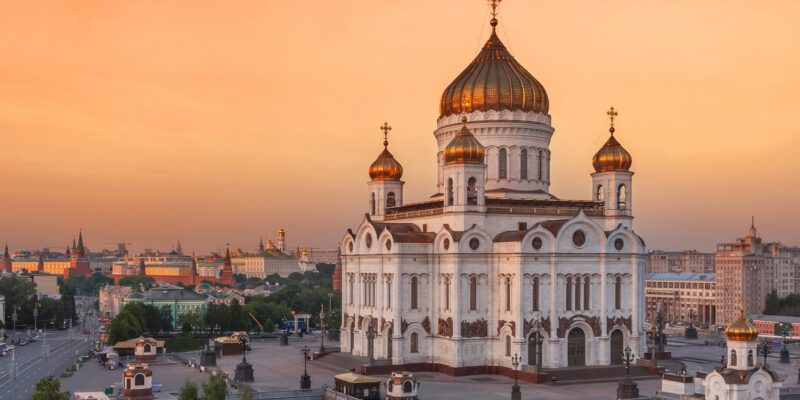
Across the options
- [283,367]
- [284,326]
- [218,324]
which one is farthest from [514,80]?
[284,326]

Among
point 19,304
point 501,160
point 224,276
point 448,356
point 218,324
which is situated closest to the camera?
point 448,356

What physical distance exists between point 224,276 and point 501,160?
14641 centimetres

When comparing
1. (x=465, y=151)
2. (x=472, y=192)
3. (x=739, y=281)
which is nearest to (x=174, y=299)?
(x=472, y=192)

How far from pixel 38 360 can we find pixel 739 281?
10161 centimetres

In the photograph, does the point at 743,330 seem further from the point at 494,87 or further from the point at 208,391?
the point at 494,87

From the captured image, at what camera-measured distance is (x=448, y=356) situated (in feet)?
181

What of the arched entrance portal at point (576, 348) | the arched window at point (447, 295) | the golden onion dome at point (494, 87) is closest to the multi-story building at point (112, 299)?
the golden onion dome at point (494, 87)

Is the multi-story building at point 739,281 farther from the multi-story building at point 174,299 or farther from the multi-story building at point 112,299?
the multi-story building at point 112,299

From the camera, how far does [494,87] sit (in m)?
61.1

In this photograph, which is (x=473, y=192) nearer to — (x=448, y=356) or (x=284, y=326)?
(x=448, y=356)

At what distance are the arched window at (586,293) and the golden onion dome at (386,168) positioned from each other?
17.3 m

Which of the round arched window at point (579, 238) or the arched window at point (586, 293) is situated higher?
the round arched window at point (579, 238)

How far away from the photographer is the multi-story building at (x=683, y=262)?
184 m

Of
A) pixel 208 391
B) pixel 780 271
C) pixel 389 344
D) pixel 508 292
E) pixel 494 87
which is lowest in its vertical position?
pixel 208 391
